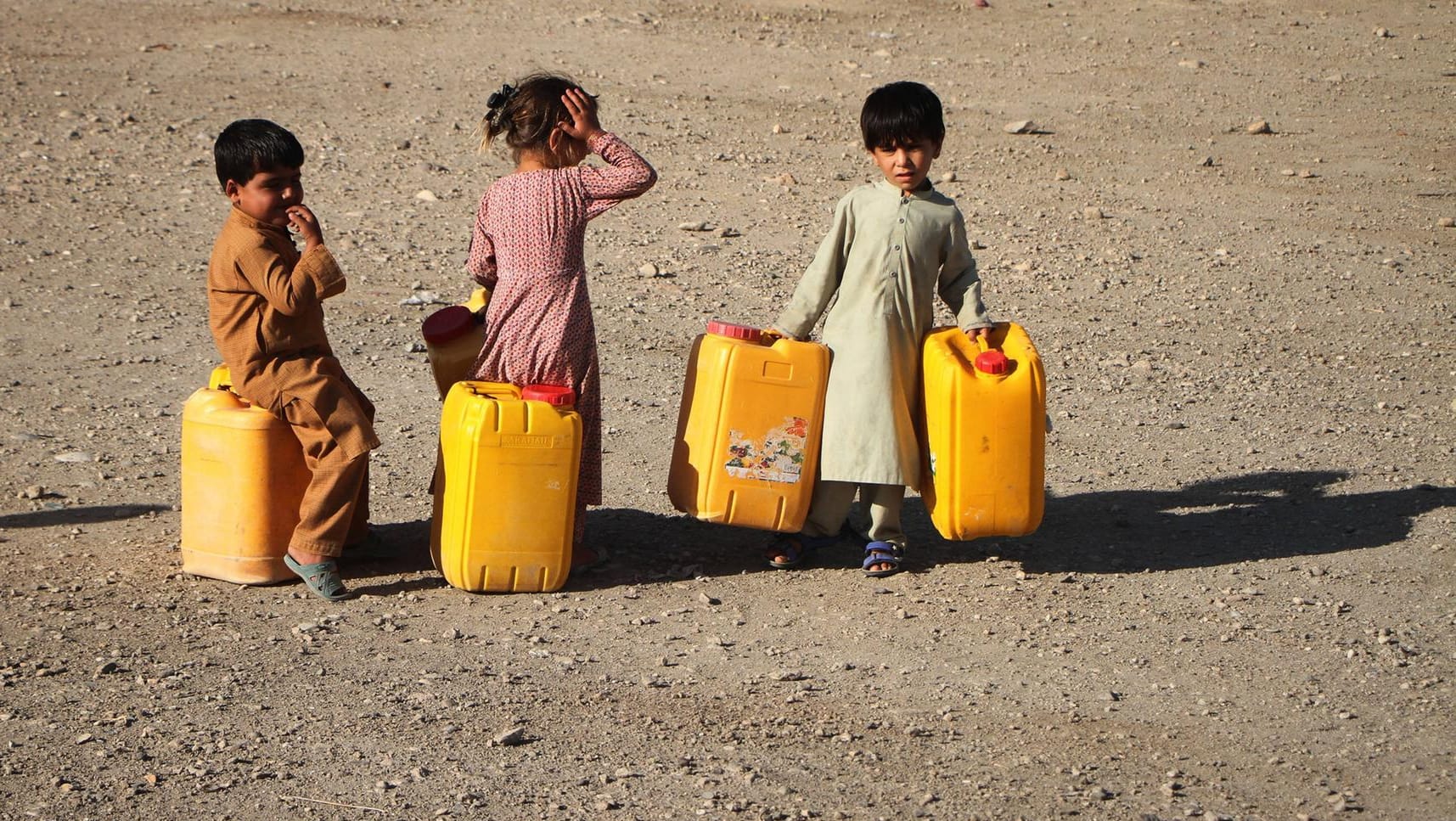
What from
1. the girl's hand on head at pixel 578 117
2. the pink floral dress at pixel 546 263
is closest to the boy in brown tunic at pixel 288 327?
the pink floral dress at pixel 546 263

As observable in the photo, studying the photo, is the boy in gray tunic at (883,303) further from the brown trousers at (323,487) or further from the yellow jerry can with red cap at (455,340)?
the brown trousers at (323,487)

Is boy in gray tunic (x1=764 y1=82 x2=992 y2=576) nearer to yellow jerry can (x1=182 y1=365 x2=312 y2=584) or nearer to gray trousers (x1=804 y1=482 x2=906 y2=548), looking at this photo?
gray trousers (x1=804 y1=482 x2=906 y2=548)

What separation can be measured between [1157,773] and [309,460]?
251 cm

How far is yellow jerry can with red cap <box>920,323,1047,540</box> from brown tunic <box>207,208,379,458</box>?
5.49ft

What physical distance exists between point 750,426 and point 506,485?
2.53 feet

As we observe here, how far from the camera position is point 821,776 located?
387cm

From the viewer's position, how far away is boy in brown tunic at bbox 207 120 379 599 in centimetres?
470

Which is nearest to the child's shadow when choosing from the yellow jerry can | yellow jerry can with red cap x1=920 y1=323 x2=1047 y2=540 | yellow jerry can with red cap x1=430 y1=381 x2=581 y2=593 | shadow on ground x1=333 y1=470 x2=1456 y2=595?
shadow on ground x1=333 y1=470 x2=1456 y2=595

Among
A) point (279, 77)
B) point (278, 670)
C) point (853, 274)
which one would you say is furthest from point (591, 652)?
point (279, 77)

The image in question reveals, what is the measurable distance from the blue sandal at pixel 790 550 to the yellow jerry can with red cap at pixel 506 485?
0.73 m

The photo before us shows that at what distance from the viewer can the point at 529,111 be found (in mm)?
4914

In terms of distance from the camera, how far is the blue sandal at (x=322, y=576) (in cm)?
485

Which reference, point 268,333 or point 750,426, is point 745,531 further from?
point 268,333

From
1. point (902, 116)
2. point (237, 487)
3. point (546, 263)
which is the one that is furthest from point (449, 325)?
point (902, 116)
